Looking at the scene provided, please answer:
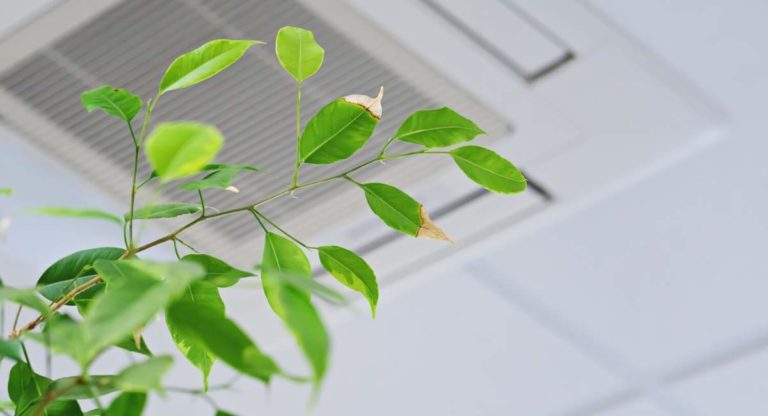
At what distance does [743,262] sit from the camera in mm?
1476

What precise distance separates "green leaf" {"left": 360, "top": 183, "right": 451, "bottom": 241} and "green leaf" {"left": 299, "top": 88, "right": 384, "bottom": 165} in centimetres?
2

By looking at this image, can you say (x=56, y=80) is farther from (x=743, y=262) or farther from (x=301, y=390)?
(x=743, y=262)

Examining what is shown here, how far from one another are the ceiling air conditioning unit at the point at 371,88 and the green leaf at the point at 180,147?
2.49ft

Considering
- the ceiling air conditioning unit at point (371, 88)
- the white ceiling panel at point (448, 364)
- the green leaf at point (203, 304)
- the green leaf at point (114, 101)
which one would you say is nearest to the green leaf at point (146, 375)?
the green leaf at point (203, 304)

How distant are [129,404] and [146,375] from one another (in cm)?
10

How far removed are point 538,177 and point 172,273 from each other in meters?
1.07

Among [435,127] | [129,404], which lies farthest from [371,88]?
[129,404]

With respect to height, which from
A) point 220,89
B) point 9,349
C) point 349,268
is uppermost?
point 220,89

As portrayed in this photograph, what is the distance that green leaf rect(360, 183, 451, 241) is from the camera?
18.0 inches

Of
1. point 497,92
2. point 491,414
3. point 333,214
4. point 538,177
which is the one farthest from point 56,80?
point 491,414

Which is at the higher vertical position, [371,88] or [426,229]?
[371,88]

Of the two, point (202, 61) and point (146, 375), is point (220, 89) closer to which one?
point (202, 61)

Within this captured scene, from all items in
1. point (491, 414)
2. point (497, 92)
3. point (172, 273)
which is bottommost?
point (172, 273)

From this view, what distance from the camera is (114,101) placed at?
0.46 metres
